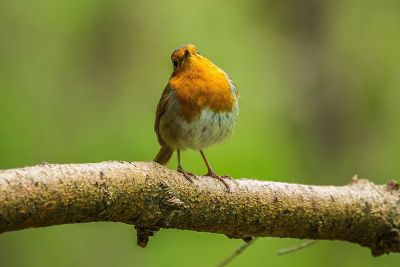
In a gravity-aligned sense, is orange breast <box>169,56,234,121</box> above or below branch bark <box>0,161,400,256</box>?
above

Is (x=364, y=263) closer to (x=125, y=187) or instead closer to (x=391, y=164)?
(x=391, y=164)

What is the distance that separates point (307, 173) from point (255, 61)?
1.85 m

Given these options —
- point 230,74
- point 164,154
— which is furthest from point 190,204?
point 230,74

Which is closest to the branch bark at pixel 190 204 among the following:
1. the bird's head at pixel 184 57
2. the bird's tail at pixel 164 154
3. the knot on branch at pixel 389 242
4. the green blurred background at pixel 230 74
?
the knot on branch at pixel 389 242

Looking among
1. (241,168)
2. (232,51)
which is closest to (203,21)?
(232,51)

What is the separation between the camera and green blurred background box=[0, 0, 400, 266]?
6.85m

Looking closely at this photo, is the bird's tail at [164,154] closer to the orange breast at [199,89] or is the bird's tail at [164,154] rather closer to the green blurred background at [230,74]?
the orange breast at [199,89]

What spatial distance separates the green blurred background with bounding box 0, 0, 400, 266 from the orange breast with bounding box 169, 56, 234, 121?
238 centimetres

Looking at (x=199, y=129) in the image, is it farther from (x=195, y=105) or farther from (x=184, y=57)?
(x=184, y=57)

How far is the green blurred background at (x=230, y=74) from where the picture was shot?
22.5ft

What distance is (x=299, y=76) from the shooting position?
9.01 metres

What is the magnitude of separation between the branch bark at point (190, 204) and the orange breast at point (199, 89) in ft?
2.51

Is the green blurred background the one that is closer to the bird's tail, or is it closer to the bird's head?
the bird's tail

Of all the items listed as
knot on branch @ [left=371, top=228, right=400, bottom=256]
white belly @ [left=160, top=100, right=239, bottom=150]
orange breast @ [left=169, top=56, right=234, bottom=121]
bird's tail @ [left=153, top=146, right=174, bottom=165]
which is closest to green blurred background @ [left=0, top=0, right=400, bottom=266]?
bird's tail @ [left=153, top=146, right=174, bottom=165]
